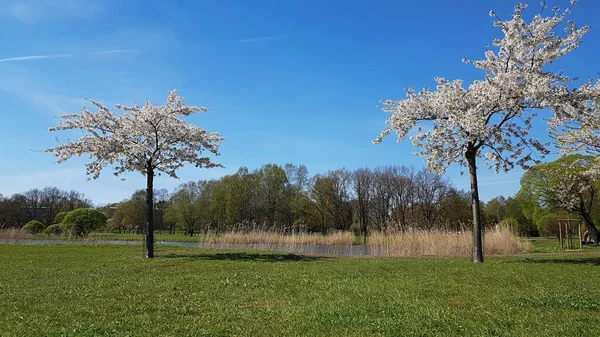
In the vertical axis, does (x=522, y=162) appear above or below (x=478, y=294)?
above

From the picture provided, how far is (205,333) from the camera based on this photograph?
5.75 meters

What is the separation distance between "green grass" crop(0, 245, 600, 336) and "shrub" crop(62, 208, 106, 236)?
28.6 metres

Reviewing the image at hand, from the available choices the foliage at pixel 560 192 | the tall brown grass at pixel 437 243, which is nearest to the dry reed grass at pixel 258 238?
the tall brown grass at pixel 437 243

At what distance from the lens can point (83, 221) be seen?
40281 mm

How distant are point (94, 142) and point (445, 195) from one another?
162 ft

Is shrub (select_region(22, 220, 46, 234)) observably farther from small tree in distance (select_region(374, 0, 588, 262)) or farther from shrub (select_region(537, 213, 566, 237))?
shrub (select_region(537, 213, 566, 237))

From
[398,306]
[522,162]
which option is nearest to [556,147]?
[522,162]

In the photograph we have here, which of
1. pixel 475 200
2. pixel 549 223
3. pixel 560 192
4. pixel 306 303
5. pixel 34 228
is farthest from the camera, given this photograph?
pixel 549 223

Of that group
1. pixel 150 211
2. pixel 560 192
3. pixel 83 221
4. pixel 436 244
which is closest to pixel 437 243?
pixel 436 244

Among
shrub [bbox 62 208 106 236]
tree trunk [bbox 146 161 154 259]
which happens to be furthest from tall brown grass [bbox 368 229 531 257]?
Answer: shrub [bbox 62 208 106 236]

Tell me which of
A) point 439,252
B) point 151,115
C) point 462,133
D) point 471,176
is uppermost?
point 151,115

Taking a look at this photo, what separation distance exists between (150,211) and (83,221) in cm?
2367

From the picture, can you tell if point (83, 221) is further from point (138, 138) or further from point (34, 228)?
point (138, 138)

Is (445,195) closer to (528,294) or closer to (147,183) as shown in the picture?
(147,183)
